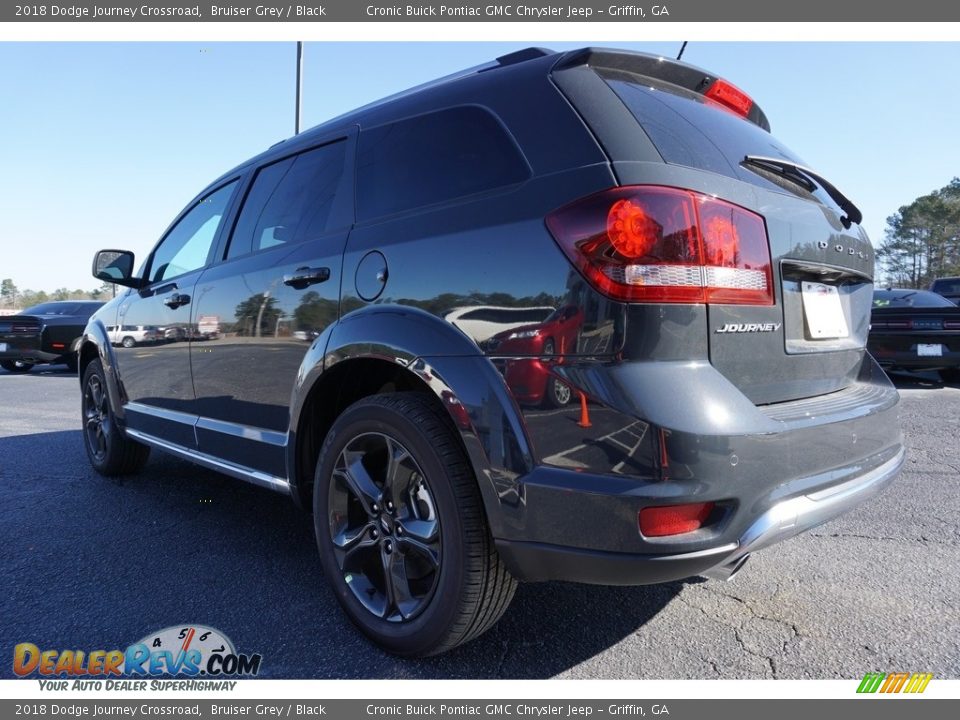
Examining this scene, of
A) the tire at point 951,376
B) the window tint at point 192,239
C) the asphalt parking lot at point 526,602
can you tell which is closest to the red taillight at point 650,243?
the asphalt parking lot at point 526,602

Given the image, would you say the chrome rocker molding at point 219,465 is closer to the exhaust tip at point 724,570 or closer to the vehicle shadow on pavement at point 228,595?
the vehicle shadow on pavement at point 228,595

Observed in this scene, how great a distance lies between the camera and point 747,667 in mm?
1998

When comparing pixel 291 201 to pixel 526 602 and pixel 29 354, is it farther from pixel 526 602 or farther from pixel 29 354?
pixel 29 354

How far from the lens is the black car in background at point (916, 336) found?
8.09 m

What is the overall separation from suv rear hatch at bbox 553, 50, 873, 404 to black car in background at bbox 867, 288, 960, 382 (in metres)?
7.01

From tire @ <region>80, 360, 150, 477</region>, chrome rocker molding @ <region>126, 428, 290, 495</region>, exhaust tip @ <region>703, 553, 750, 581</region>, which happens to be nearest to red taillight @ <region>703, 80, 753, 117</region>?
exhaust tip @ <region>703, 553, 750, 581</region>

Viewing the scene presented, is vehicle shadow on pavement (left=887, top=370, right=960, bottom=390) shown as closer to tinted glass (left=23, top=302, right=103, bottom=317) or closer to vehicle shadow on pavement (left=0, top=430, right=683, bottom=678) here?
vehicle shadow on pavement (left=0, top=430, right=683, bottom=678)

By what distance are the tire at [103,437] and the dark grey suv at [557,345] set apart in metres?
2.09

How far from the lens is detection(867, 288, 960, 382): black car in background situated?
26.6 feet

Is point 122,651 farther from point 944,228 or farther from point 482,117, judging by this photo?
point 944,228

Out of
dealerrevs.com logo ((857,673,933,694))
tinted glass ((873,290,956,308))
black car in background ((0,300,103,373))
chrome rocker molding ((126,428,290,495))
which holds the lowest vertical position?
black car in background ((0,300,103,373))

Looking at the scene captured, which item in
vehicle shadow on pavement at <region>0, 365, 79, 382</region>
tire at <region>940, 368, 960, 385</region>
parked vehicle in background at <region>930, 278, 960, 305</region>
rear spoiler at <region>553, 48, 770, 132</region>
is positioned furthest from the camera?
vehicle shadow on pavement at <region>0, 365, 79, 382</region>

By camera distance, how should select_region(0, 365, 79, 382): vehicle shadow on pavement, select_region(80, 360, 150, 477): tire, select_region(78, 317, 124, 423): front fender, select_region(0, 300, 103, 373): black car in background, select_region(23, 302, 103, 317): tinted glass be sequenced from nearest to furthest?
select_region(78, 317, 124, 423): front fender < select_region(80, 360, 150, 477): tire < select_region(0, 300, 103, 373): black car in background < select_region(0, 365, 79, 382): vehicle shadow on pavement < select_region(23, 302, 103, 317): tinted glass

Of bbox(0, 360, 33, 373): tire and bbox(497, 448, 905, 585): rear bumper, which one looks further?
bbox(0, 360, 33, 373): tire
